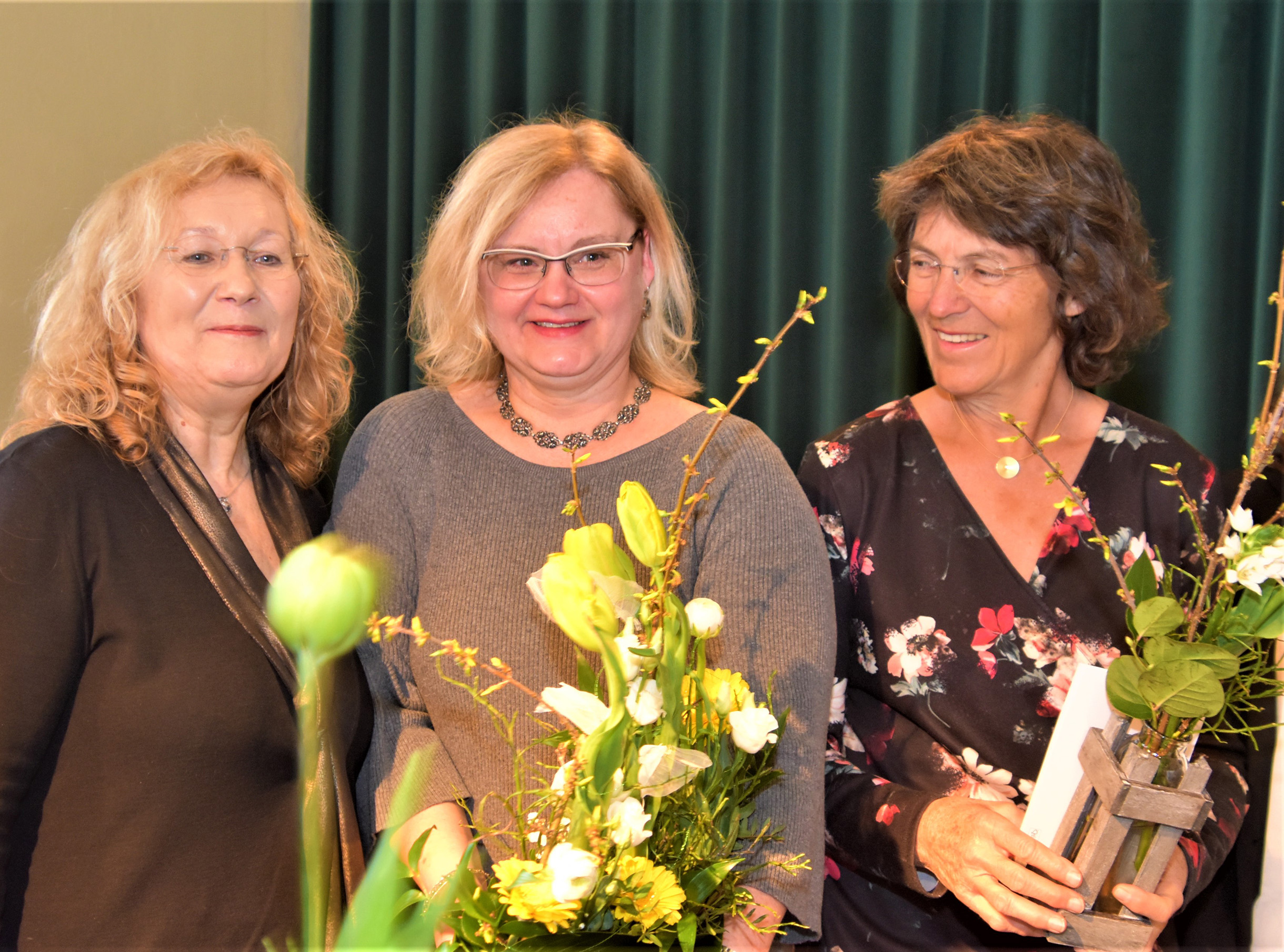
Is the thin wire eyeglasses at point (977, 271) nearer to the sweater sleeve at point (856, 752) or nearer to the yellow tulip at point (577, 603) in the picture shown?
the sweater sleeve at point (856, 752)

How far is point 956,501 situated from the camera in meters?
1.62

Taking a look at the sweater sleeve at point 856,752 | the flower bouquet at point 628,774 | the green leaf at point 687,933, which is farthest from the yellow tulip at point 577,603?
the sweater sleeve at point 856,752

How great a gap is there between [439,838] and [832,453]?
0.82m

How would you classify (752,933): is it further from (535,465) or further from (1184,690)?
(535,465)

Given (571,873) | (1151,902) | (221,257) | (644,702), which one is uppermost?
(221,257)

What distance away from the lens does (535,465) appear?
1.57 m

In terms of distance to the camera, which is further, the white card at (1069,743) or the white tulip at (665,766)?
the white card at (1069,743)

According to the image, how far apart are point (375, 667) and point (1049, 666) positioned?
966mm

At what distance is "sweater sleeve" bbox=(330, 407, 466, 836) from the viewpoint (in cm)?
142

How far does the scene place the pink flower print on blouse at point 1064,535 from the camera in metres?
1.55

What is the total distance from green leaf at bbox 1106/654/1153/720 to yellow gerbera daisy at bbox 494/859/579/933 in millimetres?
578

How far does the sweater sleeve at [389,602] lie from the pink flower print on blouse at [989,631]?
76cm

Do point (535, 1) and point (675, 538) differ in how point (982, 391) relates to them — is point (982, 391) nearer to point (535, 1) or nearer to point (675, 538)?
point (675, 538)

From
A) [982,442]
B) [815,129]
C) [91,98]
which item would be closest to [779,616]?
[982,442]
